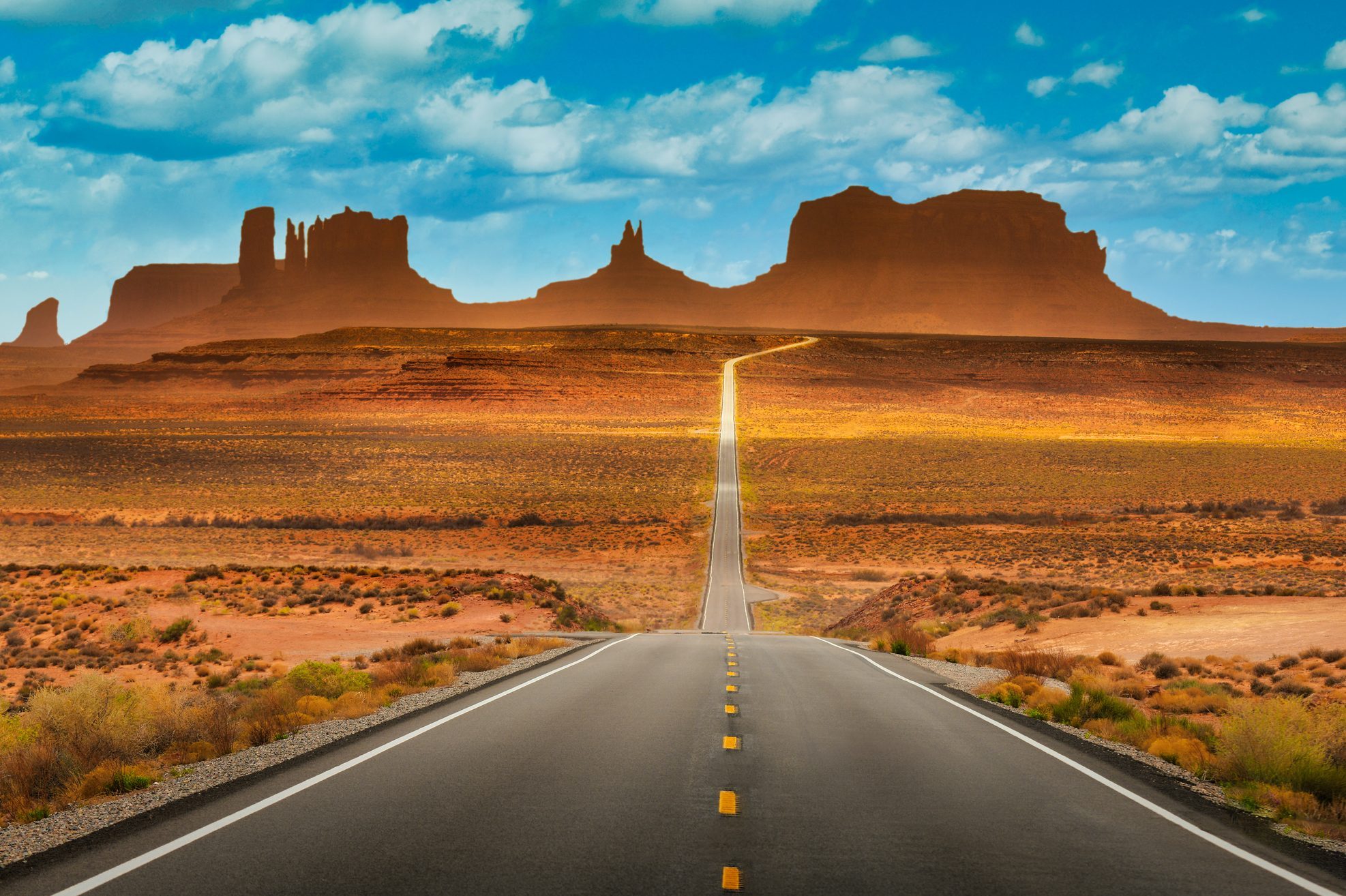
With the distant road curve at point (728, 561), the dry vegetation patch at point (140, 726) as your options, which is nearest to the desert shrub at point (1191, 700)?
the dry vegetation patch at point (140, 726)

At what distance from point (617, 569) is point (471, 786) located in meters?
38.8

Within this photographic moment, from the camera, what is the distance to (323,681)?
535 inches

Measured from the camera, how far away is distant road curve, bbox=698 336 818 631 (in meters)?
36.8

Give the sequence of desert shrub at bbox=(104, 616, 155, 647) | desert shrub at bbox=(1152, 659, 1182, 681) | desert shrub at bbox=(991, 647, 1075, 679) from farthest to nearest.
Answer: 1. desert shrub at bbox=(104, 616, 155, 647)
2. desert shrub at bbox=(991, 647, 1075, 679)
3. desert shrub at bbox=(1152, 659, 1182, 681)

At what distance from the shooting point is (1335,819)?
7164mm

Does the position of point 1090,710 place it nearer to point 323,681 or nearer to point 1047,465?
point 323,681

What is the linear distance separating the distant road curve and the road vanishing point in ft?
81.4

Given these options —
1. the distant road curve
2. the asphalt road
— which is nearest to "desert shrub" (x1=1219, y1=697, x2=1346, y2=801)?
the asphalt road

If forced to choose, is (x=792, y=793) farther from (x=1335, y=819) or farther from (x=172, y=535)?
(x=172, y=535)

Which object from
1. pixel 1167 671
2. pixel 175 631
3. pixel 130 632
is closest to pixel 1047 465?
pixel 1167 671

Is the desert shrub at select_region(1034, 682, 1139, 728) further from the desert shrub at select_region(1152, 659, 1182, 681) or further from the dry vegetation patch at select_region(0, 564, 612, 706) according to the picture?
the dry vegetation patch at select_region(0, 564, 612, 706)

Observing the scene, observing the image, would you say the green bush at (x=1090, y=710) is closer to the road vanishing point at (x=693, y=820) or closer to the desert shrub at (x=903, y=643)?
the road vanishing point at (x=693, y=820)

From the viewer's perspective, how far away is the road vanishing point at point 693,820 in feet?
17.4

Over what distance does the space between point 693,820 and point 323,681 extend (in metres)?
8.85
